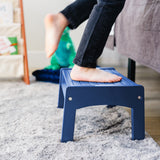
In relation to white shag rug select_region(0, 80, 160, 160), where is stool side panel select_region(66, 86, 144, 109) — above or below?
above

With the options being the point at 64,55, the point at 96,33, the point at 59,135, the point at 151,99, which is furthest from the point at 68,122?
the point at 64,55

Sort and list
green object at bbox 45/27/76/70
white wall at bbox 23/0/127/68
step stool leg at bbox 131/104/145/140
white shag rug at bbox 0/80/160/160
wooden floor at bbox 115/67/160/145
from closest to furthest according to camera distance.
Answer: white shag rug at bbox 0/80/160/160
step stool leg at bbox 131/104/145/140
wooden floor at bbox 115/67/160/145
green object at bbox 45/27/76/70
white wall at bbox 23/0/127/68

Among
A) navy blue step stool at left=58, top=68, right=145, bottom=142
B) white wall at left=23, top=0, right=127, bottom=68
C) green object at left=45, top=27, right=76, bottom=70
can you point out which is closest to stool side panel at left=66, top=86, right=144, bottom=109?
navy blue step stool at left=58, top=68, right=145, bottom=142

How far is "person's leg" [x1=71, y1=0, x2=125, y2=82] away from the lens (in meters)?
0.86

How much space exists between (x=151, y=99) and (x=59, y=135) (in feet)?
2.30

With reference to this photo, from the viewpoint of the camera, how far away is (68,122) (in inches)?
33.3

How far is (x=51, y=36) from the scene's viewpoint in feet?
3.23

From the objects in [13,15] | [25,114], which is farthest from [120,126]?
[13,15]

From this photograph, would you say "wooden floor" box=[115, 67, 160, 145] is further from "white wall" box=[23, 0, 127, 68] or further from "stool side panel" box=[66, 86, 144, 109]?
"white wall" box=[23, 0, 127, 68]

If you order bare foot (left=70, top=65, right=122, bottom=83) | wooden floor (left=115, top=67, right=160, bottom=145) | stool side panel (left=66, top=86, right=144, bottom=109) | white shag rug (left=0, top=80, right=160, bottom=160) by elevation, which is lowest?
wooden floor (left=115, top=67, right=160, bottom=145)

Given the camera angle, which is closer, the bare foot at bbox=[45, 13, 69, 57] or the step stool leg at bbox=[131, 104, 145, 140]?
the step stool leg at bbox=[131, 104, 145, 140]

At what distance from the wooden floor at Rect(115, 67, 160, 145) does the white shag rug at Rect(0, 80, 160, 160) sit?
0.27ft

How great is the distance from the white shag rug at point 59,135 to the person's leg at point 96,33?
219 millimetres

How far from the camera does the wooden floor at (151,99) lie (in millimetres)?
979
